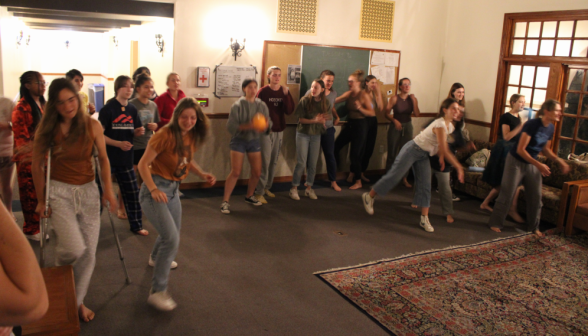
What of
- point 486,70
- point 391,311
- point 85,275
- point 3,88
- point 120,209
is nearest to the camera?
point 85,275

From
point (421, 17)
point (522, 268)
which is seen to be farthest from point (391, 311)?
point (421, 17)

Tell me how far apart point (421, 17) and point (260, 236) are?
4.66 m

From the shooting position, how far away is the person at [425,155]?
473cm

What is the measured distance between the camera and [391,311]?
3277mm

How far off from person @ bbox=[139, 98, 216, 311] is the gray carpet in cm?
29

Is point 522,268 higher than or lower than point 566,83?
lower

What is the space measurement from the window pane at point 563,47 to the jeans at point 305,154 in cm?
321

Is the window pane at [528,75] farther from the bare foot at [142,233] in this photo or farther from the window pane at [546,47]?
the bare foot at [142,233]

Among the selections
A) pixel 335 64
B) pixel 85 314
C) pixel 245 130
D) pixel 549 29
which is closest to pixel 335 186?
pixel 335 64

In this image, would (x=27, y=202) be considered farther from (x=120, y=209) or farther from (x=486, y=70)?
(x=486, y=70)

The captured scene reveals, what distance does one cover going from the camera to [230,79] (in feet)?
20.2

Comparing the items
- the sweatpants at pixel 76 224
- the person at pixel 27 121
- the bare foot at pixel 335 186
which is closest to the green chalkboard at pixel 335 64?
the bare foot at pixel 335 186

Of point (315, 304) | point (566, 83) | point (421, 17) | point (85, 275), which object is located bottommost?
point (315, 304)

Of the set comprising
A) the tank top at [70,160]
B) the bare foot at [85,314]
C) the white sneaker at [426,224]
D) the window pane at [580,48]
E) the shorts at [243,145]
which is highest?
the window pane at [580,48]
